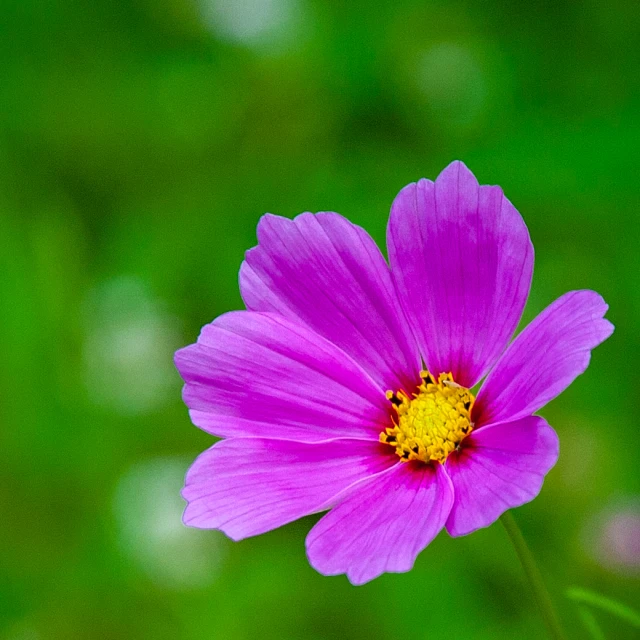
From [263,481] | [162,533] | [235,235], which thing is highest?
[235,235]

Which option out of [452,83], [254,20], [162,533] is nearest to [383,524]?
[162,533]

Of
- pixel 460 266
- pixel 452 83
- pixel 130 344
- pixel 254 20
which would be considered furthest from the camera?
pixel 254 20

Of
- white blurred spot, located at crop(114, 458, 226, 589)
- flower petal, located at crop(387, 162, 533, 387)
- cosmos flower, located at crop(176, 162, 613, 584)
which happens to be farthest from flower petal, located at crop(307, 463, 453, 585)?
white blurred spot, located at crop(114, 458, 226, 589)

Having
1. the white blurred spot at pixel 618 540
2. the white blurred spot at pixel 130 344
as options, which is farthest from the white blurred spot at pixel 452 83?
the white blurred spot at pixel 618 540

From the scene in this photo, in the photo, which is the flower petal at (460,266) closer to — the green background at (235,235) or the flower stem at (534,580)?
the flower stem at (534,580)

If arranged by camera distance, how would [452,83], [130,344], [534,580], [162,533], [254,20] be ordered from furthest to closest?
[254,20], [452,83], [130,344], [162,533], [534,580]

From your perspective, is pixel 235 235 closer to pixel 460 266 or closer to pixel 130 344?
pixel 130 344

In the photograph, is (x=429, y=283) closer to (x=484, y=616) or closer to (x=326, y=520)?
(x=326, y=520)
